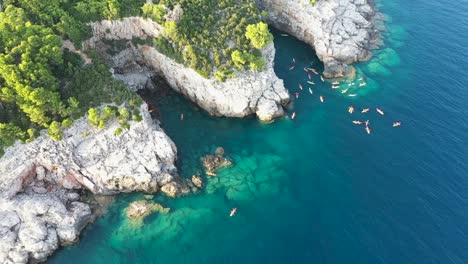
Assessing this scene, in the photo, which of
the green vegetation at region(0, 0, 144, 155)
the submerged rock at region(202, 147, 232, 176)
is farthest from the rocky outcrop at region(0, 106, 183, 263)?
the submerged rock at region(202, 147, 232, 176)

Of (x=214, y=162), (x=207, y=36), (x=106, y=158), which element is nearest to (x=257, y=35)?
(x=207, y=36)

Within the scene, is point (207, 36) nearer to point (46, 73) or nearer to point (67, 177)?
point (46, 73)

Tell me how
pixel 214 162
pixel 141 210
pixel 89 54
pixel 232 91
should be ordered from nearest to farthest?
pixel 141 210 < pixel 214 162 < pixel 89 54 < pixel 232 91

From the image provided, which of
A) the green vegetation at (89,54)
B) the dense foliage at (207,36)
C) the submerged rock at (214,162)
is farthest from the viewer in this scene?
the dense foliage at (207,36)

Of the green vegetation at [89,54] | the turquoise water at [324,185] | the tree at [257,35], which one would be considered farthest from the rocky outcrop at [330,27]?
the tree at [257,35]

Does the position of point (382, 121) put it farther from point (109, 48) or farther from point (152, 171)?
point (109, 48)

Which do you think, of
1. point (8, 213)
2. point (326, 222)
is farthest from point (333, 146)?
point (8, 213)

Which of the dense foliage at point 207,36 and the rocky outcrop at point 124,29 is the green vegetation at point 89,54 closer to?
the dense foliage at point 207,36

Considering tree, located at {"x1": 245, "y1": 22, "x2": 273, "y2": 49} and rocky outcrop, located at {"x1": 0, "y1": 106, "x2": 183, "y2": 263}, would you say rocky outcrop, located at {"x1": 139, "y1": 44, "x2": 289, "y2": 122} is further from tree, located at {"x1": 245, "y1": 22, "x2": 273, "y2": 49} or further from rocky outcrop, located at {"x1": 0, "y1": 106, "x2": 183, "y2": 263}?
rocky outcrop, located at {"x1": 0, "y1": 106, "x2": 183, "y2": 263}
